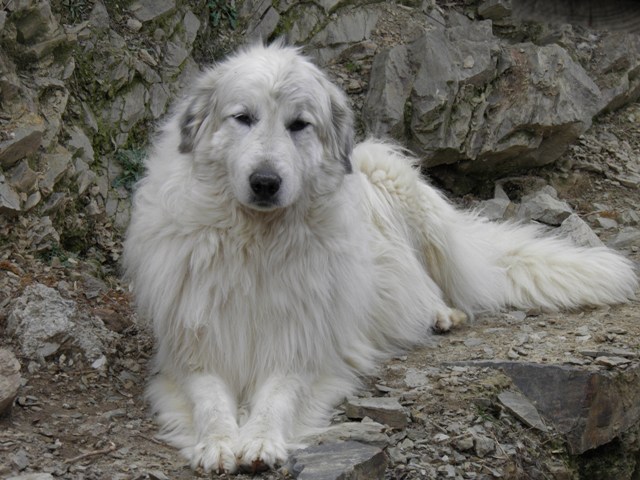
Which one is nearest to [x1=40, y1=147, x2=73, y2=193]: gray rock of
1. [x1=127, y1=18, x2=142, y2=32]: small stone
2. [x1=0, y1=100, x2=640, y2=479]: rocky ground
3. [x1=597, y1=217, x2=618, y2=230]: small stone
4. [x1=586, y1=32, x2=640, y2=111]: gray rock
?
[x1=0, y1=100, x2=640, y2=479]: rocky ground

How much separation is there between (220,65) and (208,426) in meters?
1.83

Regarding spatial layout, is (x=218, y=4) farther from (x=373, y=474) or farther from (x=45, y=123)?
(x=373, y=474)

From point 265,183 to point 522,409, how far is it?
1.72 metres

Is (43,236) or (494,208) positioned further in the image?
(494,208)

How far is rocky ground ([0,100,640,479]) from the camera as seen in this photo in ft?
13.2

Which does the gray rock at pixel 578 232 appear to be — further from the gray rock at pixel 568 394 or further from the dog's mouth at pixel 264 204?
the dog's mouth at pixel 264 204

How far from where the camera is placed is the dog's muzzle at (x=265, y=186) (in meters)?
4.16

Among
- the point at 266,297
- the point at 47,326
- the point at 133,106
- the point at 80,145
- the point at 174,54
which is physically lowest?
the point at 47,326

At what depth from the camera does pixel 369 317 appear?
207 inches

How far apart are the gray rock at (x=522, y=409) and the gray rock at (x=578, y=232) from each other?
2461 mm

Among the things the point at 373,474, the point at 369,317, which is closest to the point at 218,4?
the point at 369,317

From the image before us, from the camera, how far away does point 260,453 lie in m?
3.82

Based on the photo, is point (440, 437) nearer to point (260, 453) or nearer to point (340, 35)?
point (260, 453)

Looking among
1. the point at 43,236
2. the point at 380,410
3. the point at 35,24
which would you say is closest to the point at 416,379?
the point at 380,410
